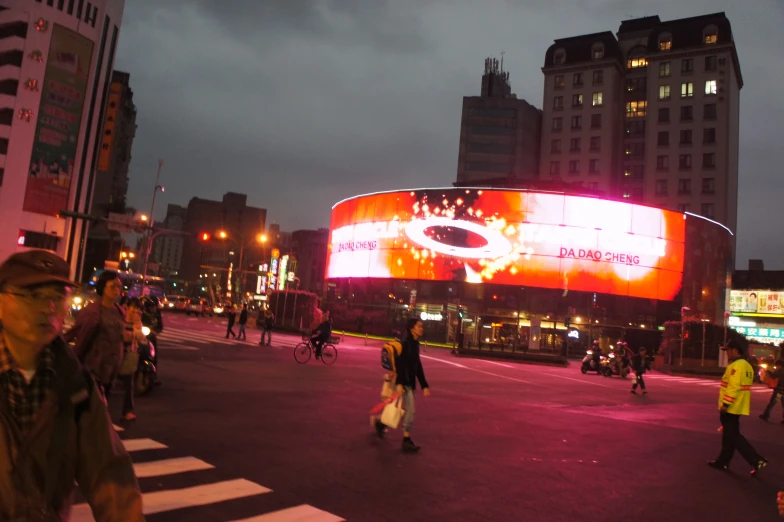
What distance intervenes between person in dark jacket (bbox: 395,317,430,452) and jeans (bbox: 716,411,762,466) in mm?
4306

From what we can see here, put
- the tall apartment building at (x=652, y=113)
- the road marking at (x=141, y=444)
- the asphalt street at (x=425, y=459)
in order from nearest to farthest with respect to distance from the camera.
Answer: the asphalt street at (x=425, y=459) → the road marking at (x=141, y=444) → the tall apartment building at (x=652, y=113)

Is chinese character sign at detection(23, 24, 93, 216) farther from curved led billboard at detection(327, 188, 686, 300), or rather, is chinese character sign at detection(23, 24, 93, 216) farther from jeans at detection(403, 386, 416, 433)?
jeans at detection(403, 386, 416, 433)

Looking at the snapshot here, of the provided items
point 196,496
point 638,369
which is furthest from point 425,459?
point 638,369

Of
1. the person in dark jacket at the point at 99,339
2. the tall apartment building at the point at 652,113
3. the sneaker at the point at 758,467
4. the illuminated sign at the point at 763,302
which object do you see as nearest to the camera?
the person in dark jacket at the point at 99,339

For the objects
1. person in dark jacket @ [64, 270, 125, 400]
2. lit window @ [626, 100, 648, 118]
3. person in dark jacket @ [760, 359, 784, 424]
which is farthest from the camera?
lit window @ [626, 100, 648, 118]

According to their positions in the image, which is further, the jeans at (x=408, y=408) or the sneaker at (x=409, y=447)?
the jeans at (x=408, y=408)

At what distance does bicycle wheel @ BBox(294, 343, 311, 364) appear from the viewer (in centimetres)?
2056

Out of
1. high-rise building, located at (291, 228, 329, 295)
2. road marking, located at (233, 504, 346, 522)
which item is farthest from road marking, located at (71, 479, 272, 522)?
high-rise building, located at (291, 228, 329, 295)

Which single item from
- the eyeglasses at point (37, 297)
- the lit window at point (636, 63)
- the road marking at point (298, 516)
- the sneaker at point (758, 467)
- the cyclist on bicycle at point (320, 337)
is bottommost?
the road marking at point (298, 516)

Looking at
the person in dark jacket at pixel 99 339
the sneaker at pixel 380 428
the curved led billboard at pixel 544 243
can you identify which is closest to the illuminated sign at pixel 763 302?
the curved led billboard at pixel 544 243

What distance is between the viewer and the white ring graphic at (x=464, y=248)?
45812mm

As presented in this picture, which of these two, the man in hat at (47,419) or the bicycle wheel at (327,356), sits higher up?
the man in hat at (47,419)

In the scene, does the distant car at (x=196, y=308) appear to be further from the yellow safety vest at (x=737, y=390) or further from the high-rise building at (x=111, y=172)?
the yellow safety vest at (x=737, y=390)

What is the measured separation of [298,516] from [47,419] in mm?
3856
